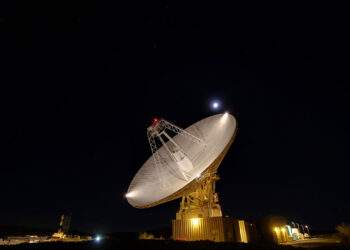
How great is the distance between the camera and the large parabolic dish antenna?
22781 mm

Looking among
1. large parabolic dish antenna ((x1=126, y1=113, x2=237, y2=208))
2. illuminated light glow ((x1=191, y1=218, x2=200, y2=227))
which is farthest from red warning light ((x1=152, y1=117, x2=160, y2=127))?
illuminated light glow ((x1=191, y1=218, x2=200, y2=227))

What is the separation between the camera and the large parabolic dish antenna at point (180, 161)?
22.8 metres

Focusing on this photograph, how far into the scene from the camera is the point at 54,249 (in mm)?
11953

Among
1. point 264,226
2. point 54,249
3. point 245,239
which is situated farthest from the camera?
point 264,226

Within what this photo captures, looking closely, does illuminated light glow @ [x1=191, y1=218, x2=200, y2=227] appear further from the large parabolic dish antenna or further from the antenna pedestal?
the large parabolic dish antenna

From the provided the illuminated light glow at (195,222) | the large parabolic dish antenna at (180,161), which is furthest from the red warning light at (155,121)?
the illuminated light glow at (195,222)

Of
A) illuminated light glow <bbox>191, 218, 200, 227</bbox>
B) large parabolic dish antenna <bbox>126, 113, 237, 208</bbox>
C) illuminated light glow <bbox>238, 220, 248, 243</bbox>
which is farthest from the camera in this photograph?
illuminated light glow <bbox>238, 220, 248, 243</bbox>

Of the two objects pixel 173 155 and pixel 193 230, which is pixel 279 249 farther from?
pixel 173 155

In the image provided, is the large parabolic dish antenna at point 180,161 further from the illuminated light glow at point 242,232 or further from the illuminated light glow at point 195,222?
the illuminated light glow at point 242,232

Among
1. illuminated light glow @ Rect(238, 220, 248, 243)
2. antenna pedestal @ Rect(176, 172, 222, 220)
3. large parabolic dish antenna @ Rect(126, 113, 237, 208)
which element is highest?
large parabolic dish antenna @ Rect(126, 113, 237, 208)

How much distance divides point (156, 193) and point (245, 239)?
1042cm

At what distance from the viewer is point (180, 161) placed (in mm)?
26484

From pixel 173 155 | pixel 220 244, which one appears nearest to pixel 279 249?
pixel 220 244

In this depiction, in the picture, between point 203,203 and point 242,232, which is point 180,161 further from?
point 242,232
